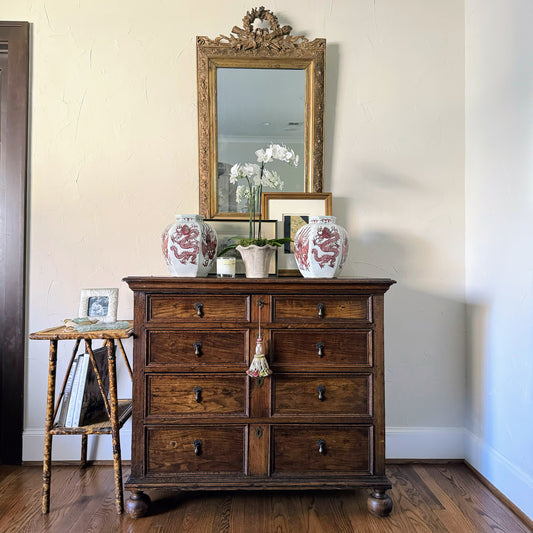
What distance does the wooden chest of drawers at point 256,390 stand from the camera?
1620mm

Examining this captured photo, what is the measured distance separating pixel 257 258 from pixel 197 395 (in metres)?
0.61

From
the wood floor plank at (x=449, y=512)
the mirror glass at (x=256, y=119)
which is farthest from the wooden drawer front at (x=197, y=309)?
the wood floor plank at (x=449, y=512)

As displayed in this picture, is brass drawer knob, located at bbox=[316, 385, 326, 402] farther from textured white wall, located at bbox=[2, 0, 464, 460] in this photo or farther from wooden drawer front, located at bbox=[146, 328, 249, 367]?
textured white wall, located at bbox=[2, 0, 464, 460]

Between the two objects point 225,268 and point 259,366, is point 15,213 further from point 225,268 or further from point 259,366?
point 259,366

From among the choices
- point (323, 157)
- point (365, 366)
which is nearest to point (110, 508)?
point (365, 366)

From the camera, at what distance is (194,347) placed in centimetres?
163

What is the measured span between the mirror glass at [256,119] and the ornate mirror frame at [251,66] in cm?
3

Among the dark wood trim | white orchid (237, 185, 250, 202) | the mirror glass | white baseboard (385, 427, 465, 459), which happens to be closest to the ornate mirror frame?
the mirror glass

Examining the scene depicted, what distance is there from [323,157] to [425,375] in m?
1.25

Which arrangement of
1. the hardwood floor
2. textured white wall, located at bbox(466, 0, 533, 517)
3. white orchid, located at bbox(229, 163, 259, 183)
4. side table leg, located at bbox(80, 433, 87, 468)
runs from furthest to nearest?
side table leg, located at bbox(80, 433, 87, 468) < white orchid, located at bbox(229, 163, 259, 183) < textured white wall, located at bbox(466, 0, 533, 517) < the hardwood floor

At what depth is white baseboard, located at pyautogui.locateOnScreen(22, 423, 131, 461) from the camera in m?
2.07

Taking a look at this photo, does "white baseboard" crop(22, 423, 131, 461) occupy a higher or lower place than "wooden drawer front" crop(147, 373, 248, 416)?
lower

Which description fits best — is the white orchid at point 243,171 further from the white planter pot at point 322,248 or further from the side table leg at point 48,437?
the side table leg at point 48,437

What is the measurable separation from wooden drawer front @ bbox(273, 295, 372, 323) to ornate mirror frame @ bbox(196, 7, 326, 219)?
68cm
